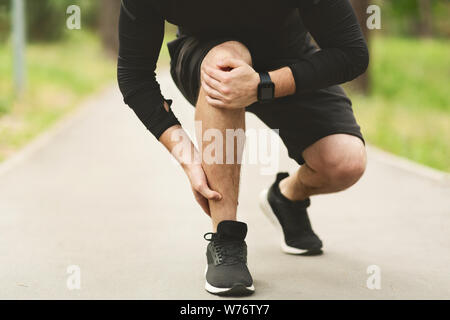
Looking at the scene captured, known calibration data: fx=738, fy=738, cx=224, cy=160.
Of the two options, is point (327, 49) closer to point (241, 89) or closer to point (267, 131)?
point (241, 89)

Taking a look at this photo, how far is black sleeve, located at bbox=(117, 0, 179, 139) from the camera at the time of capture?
3.06 meters

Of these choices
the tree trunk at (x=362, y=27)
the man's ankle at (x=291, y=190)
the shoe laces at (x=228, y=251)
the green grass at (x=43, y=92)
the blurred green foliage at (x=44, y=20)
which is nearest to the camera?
the shoe laces at (x=228, y=251)

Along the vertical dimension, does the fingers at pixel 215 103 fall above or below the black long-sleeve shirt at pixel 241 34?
below

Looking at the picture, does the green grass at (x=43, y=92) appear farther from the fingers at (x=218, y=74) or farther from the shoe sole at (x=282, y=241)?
the fingers at (x=218, y=74)

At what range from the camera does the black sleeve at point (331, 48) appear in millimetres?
2936

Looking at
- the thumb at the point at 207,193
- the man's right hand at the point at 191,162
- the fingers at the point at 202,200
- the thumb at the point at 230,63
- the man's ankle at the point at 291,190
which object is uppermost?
the thumb at the point at 230,63

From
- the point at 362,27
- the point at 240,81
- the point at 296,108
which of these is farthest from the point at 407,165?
the point at 362,27


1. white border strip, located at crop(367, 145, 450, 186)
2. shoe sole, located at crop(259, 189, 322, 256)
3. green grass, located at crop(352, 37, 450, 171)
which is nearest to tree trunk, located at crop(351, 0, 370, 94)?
green grass, located at crop(352, 37, 450, 171)

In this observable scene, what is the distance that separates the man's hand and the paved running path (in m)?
0.83

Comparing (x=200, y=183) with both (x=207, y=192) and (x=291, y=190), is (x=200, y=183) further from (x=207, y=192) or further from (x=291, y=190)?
(x=291, y=190)

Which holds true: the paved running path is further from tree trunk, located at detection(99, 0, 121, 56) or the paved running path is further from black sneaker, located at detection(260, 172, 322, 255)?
tree trunk, located at detection(99, 0, 121, 56)

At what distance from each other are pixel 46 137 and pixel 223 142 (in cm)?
557

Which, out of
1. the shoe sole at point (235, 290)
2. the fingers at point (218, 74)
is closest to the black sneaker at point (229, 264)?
the shoe sole at point (235, 290)
